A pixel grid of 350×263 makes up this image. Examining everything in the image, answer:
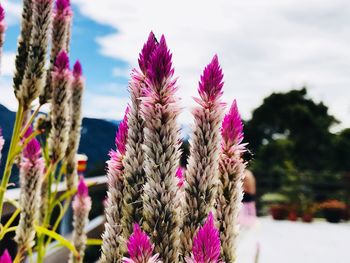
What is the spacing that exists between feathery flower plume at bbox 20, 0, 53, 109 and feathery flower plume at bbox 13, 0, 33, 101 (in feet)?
0.06

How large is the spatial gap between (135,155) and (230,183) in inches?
5.9

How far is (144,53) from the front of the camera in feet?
2.70

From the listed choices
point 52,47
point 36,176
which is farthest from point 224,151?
point 52,47

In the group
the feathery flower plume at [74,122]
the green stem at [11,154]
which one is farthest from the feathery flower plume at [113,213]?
the feathery flower plume at [74,122]

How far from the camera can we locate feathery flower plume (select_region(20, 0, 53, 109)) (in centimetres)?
161

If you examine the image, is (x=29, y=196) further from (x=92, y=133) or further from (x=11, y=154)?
(x=92, y=133)

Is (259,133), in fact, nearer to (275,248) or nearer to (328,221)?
(328,221)

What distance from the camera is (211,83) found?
0.81 m

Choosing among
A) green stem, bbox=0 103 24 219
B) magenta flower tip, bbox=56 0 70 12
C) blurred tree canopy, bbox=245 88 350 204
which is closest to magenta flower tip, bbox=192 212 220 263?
green stem, bbox=0 103 24 219

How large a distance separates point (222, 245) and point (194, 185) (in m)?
0.10

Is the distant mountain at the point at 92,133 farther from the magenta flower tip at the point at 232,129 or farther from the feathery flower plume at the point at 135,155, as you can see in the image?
the magenta flower tip at the point at 232,129

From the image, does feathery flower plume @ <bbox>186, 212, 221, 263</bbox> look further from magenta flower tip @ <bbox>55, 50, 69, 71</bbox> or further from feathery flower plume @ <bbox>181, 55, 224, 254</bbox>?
magenta flower tip @ <bbox>55, 50, 69, 71</bbox>

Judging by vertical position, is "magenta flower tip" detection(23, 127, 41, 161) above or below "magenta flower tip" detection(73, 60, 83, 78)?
below

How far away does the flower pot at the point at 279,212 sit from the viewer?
799 inches
